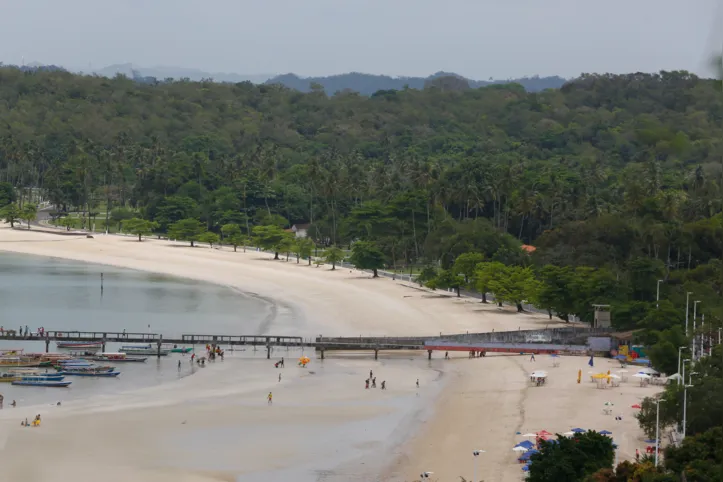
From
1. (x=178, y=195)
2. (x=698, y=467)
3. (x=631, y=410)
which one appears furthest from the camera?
(x=178, y=195)

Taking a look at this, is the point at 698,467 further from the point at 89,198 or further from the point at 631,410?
the point at 89,198

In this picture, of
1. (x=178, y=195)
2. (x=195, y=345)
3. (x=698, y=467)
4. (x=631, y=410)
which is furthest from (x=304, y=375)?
(x=178, y=195)

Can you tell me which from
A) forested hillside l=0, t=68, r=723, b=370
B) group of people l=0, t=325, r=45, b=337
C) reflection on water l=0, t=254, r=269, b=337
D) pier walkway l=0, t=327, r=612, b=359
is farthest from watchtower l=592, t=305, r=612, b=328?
group of people l=0, t=325, r=45, b=337

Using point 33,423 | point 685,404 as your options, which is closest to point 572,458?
point 685,404

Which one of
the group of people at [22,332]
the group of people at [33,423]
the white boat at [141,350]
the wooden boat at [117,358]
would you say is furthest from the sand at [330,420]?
the group of people at [22,332]

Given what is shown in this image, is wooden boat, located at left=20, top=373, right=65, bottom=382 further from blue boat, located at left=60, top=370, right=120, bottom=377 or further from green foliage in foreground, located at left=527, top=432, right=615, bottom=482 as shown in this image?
green foliage in foreground, located at left=527, top=432, right=615, bottom=482

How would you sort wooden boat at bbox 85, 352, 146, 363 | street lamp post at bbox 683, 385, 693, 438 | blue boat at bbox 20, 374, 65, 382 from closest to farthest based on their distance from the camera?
street lamp post at bbox 683, 385, 693, 438, blue boat at bbox 20, 374, 65, 382, wooden boat at bbox 85, 352, 146, 363
